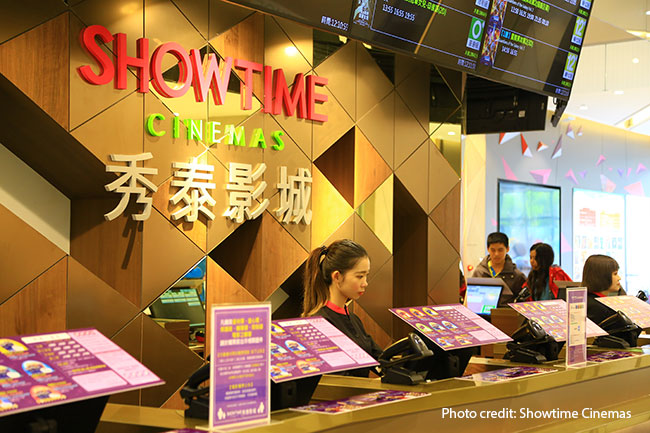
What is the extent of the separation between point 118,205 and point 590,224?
10.3 m

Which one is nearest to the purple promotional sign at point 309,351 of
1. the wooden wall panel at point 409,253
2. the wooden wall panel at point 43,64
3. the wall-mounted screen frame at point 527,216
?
the wooden wall panel at point 43,64

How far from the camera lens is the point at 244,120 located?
4387 millimetres

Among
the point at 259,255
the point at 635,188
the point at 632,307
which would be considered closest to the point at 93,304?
the point at 259,255

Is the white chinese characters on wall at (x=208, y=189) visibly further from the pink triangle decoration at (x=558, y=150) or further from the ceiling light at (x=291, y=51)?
the pink triangle decoration at (x=558, y=150)

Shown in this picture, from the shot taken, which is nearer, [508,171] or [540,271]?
[540,271]

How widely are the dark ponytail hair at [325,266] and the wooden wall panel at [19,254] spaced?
1129 millimetres

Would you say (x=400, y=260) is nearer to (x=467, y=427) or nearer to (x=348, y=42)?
(x=348, y=42)

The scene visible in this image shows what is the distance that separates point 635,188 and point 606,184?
56.4 inches

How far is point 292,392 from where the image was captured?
7.79 ft

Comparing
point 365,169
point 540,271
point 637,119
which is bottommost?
point 540,271

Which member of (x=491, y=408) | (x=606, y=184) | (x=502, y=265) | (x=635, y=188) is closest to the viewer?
(x=491, y=408)

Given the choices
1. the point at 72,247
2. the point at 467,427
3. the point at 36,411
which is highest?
the point at 72,247

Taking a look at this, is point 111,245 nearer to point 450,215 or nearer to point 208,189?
point 208,189

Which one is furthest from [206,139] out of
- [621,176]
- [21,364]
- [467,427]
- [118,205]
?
[621,176]
